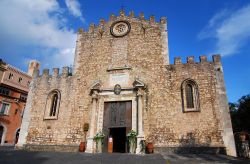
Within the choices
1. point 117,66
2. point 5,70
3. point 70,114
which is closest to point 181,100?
point 117,66

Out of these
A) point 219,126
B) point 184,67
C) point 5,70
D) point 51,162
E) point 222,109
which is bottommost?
point 51,162

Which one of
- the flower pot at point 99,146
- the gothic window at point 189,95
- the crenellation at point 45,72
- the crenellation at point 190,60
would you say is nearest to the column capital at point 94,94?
the flower pot at point 99,146

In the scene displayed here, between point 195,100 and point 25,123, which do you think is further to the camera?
point 25,123

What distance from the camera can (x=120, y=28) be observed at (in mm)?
17141

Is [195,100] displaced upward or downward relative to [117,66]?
downward

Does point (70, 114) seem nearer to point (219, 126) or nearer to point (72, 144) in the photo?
point (72, 144)

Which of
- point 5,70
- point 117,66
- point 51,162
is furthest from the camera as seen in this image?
point 5,70

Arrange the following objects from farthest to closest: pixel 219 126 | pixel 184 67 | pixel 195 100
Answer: pixel 184 67 < pixel 195 100 < pixel 219 126

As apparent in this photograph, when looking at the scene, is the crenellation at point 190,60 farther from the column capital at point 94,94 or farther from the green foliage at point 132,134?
the column capital at point 94,94

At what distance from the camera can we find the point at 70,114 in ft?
50.0

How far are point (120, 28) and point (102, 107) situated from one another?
22.0ft

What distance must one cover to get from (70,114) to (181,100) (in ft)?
25.9

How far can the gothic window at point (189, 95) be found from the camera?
526 inches

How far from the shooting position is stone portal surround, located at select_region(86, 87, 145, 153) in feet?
44.1
